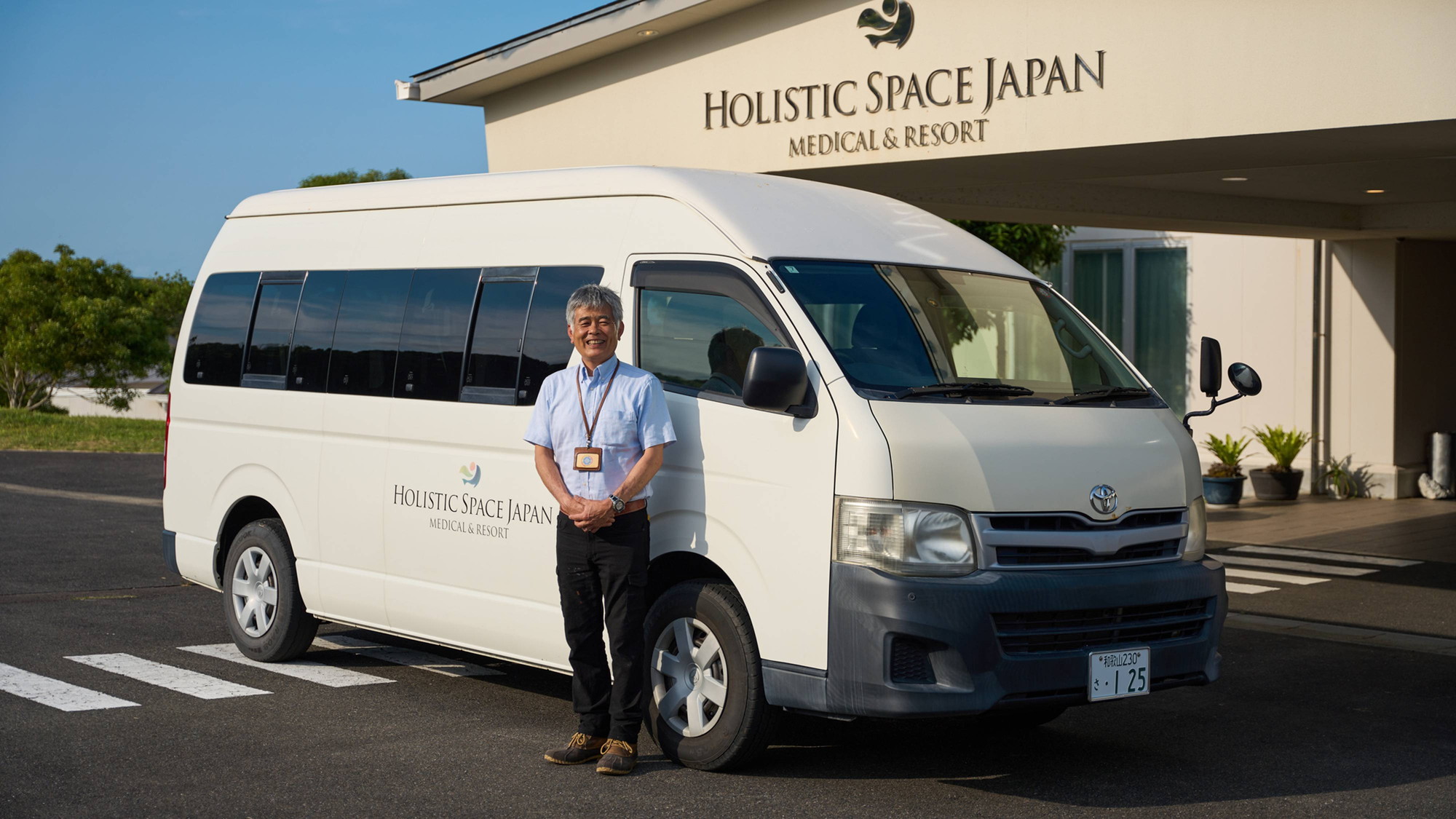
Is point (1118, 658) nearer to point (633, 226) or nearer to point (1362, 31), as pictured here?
point (633, 226)

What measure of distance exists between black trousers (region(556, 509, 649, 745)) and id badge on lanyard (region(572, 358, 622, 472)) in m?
0.25

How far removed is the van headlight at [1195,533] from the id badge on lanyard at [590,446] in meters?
2.49

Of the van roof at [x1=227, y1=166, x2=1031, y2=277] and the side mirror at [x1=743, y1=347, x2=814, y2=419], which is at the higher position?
the van roof at [x1=227, y1=166, x2=1031, y2=277]

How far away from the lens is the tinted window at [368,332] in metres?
7.80

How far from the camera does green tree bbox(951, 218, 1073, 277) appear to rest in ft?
59.3

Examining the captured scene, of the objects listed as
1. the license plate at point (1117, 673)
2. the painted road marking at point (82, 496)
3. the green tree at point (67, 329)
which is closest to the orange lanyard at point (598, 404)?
the license plate at point (1117, 673)

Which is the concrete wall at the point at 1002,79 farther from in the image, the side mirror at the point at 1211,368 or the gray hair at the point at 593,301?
the gray hair at the point at 593,301

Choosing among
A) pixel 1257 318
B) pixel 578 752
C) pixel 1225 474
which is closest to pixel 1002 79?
pixel 578 752

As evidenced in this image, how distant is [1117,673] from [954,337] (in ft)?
5.20

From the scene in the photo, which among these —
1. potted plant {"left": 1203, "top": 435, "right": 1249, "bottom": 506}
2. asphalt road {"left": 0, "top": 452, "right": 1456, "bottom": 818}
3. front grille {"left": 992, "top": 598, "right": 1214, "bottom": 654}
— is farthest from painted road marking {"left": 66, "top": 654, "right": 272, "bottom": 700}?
potted plant {"left": 1203, "top": 435, "right": 1249, "bottom": 506}

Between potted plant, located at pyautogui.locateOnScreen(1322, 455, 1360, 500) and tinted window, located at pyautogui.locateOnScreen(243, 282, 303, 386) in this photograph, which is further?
potted plant, located at pyautogui.locateOnScreen(1322, 455, 1360, 500)

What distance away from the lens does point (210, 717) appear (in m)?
7.14

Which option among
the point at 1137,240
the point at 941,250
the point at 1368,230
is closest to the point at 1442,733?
the point at 941,250

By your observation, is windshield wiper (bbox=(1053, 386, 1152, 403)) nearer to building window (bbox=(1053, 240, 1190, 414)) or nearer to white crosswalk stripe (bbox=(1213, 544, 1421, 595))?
white crosswalk stripe (bbox=(1213, 544, 1421, 595))
